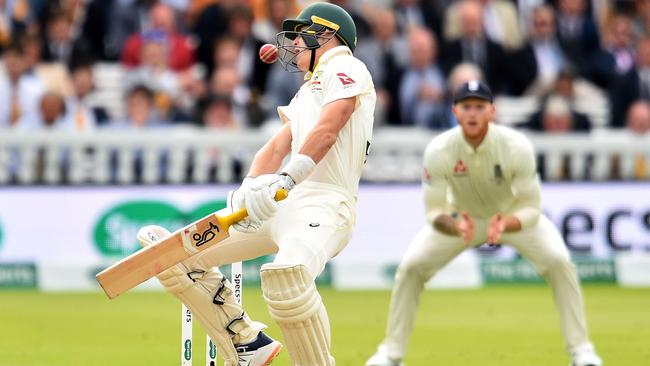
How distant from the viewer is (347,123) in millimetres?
6711

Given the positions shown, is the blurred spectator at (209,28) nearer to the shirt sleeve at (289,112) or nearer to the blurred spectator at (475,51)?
the blurred spectator at (475,51)

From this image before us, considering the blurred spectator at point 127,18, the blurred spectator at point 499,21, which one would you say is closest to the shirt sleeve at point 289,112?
the blurred spectator at point 127,18

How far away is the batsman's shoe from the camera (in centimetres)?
705

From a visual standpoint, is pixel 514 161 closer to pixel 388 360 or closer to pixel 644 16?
pixel 388 360

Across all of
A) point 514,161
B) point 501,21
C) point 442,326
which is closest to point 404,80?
point 501,21

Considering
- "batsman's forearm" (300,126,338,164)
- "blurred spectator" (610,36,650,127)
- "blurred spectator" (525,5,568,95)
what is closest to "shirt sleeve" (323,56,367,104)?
"batsman's forearm" (300,126,338,164)

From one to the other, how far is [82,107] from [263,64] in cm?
184

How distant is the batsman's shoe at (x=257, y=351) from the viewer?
7.05 metres

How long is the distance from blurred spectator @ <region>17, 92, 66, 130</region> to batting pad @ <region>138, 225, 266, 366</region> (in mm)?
7115

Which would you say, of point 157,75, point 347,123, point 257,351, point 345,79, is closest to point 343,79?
point 345,79

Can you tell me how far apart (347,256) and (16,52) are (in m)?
3.76

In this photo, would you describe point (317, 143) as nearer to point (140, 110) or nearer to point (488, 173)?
point (488, 173)

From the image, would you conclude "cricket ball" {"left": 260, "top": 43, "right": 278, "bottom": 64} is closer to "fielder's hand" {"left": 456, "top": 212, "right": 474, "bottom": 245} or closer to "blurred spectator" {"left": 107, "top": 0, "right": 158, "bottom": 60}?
"fielder's hand" {"left": 456, "top": 212, "right": 474, "bottom": 245}

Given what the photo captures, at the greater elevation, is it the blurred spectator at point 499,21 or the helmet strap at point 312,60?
the helmet strap at point 312,60
